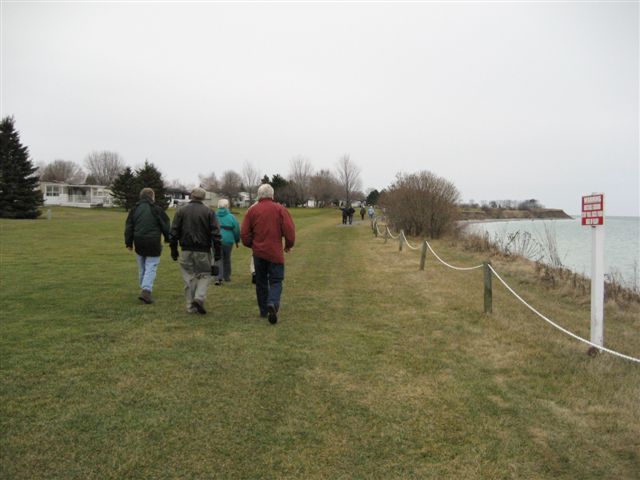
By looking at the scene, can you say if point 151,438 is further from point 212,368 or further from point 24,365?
point 24,365

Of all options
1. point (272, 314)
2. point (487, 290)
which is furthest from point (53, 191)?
point (487, 290)

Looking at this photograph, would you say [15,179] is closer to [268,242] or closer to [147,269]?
[147,269]

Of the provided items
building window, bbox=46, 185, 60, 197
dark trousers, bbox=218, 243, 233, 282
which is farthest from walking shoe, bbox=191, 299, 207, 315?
building window, bbox=46, 185, 60, 197

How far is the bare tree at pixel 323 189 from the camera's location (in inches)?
3954

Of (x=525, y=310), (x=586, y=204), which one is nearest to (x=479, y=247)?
(x=525, y=310)

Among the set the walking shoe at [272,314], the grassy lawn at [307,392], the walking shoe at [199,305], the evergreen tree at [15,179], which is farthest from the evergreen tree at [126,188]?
the walking shoe at [272,314]

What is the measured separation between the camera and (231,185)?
10225cm

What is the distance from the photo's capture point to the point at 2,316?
21.5ft

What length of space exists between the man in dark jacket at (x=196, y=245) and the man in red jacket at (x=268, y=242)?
22.7 inches

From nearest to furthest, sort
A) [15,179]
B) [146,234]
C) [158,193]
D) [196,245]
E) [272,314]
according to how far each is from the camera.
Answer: [272,314], [196,245], [146,234], [15,179], [158,193]

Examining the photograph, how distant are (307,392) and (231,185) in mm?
100866

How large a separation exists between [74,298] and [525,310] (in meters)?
8.01

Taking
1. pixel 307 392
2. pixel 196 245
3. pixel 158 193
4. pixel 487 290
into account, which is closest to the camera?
pixel 307 392

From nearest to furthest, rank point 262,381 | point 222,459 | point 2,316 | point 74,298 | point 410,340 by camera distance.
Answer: point 222,459
point 262,381
point 410,340
point 2,316
point 74,298
